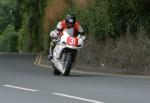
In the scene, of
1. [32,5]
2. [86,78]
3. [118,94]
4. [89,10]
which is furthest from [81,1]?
[32,5]

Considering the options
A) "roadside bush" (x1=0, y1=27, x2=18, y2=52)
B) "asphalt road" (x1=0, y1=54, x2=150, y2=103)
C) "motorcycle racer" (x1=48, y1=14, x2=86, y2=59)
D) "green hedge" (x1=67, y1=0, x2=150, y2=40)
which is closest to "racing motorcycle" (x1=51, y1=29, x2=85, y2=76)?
"motorcycle racer" (x1=48, y1=14, x2=86, y2=59)

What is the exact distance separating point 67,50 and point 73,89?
4262 millimetres

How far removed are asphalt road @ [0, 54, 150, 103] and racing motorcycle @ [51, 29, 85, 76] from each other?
0.43m

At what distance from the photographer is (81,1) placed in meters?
26.6

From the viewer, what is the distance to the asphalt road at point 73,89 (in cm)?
1295

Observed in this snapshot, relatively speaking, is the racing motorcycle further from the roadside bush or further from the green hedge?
the roadside bush

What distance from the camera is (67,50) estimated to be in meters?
19.2

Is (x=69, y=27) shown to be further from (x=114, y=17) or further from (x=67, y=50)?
(x=114, y=17)

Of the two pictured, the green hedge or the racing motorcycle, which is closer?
the racing motorcycle

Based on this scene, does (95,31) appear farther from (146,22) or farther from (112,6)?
(146,22)


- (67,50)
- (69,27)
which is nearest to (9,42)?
(69,27)

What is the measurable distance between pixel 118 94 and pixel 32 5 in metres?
34.2

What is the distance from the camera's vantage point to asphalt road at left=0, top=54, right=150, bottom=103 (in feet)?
42.5

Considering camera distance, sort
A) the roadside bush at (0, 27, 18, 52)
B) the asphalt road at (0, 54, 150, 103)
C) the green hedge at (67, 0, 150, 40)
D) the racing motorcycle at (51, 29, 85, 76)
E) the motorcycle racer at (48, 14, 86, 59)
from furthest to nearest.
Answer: the roadside bush at (0, 27, 18, 52)
the green hedge at (67, 0, 150, 40)
the motorcycle racer at (48, 14, 86, 59)
the racing motorcycle at (51, 29, 85, 76)
the asphalt road at (0, 54, 150, 103)
